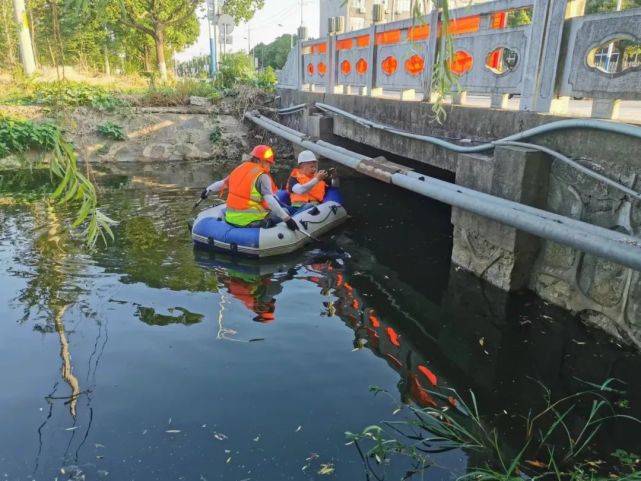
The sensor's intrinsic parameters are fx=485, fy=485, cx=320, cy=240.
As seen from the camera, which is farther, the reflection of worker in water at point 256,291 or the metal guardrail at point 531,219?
the reflection of worker in water at point 256,291

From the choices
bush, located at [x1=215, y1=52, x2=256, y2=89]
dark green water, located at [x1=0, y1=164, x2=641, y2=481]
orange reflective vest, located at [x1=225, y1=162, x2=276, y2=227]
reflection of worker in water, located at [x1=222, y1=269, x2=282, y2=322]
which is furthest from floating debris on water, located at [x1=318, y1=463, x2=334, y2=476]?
bush, located at [x1=215, y1=52, x2=256, y2=89]

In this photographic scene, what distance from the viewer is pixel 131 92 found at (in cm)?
1711

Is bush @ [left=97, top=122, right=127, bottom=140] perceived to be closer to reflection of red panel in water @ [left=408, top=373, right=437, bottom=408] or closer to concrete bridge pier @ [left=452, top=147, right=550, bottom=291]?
concrete bridge pier @ [left=452, top=147, right=550, bottom=291]

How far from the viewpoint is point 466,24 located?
6.76m

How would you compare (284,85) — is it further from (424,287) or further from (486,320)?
(486,320)

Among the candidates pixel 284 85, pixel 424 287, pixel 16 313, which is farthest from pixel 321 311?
pixel 284 85

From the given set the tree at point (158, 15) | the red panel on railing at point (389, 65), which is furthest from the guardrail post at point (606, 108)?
the tree at point (158, 15)

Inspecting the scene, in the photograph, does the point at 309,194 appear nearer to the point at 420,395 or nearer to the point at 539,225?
the point at 539,225

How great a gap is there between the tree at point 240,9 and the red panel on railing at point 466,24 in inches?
827

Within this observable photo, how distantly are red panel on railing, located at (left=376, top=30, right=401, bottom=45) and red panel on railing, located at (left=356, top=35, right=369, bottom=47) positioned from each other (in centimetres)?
53

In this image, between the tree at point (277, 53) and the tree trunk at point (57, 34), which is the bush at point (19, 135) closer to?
the tree trunk at point (57, 34)

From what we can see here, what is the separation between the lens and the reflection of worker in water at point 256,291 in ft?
19.4

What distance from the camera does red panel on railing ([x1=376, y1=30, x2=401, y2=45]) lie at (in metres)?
8.59

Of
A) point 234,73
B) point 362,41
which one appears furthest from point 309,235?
point 234,73
